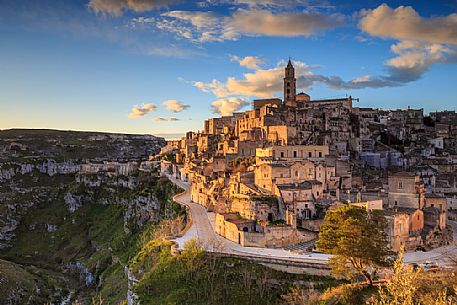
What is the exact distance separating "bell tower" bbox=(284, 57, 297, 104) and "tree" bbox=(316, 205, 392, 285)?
63.4m

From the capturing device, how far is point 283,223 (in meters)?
45.3

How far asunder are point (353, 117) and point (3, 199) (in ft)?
310

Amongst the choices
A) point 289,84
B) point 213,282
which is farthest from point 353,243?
point 289,84

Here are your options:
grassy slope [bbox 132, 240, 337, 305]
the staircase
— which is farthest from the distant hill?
the staircase

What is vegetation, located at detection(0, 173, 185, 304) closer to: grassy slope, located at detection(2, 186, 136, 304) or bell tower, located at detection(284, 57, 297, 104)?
grassy slope, located at detection(2, 186, 136, 304)

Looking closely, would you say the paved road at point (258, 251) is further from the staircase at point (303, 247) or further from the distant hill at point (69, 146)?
the distant hill at point (69, 146)

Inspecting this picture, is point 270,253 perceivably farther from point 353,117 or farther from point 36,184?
point 36,184

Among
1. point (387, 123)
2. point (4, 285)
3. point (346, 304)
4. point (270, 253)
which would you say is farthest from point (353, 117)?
point (4, 285)

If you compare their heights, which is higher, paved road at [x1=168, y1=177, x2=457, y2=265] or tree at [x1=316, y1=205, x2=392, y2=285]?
tree at [x1=316, y1=205, x2=392, y2=285]

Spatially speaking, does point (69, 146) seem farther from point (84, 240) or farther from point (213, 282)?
point (213, 282)

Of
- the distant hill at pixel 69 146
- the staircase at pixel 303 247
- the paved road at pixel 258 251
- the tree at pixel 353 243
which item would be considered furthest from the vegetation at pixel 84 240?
the distant hill at pixel 69 146

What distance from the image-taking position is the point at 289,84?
94688 mm

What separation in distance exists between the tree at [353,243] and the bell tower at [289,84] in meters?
63.4

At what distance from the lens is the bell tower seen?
94.5m
